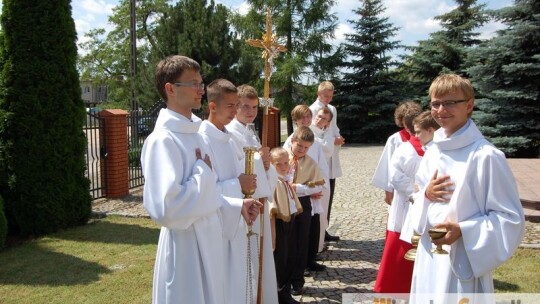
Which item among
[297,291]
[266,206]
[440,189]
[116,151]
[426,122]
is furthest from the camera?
[116,151]

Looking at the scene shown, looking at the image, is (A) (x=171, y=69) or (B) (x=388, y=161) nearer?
(A) (x=171, y=69)

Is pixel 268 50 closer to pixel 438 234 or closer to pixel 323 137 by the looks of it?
pixel 438 234

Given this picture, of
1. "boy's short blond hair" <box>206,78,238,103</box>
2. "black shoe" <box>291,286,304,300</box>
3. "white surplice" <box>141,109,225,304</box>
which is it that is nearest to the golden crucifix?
"boy's short blond hair" <box>206,78,238,103</box>

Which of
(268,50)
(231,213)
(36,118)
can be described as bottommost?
(231,213)

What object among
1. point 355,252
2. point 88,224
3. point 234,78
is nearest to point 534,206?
point 355,252

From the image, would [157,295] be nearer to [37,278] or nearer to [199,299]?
[199,299]

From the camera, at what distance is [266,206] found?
14.1ft

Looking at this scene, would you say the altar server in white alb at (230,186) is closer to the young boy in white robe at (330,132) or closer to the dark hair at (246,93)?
the dark hair at (246,93)

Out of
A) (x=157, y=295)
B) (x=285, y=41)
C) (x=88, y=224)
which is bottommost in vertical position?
(x=88, y=224)

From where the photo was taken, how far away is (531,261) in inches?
230

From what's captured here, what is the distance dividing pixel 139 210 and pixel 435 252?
7.43 m

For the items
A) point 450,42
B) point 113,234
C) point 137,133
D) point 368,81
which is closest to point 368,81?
point 368,81

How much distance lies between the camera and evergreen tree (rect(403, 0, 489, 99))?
25375 mm

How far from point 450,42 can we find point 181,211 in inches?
1031
